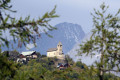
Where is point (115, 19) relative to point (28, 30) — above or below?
above

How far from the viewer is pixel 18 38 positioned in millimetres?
11195

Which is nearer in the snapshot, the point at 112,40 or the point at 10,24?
the point at 10,24

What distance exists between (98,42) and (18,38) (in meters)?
9.34

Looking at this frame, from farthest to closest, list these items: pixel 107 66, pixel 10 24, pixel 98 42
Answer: pixel 98 42 → pixel 107 66 → pixel 10 24

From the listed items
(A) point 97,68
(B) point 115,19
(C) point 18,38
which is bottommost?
(A) point 97,68

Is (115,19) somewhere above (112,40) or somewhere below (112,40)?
above

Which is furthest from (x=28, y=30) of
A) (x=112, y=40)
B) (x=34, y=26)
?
(x=112, y=40)

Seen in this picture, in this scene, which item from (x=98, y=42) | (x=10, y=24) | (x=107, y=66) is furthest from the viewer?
(x=98, y=42)

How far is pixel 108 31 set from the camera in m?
19.9

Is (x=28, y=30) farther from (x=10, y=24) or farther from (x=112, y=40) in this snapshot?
(x=112, y=40)

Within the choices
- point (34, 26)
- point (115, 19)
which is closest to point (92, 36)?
point (115, 19)

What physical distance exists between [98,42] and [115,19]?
7.32 ft

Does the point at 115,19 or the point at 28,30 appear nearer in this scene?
the point at 28,30

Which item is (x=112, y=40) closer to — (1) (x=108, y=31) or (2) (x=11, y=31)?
(1) (x=108, y=31)
